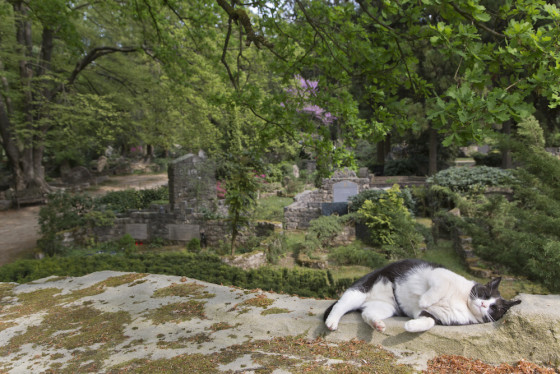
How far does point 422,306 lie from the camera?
2.34m

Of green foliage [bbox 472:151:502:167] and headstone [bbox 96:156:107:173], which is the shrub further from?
headstone [bbox 96:156:107:173]

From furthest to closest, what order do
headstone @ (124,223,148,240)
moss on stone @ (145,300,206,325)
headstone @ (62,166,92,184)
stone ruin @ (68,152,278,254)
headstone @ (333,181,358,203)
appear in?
headstone @ (62,166,92,184)
headstone @ (333,181,358,203)
headstone @ (124,223,148,240)
stone ruin @ (68,152,278,254)
moss on stone @ (145,300,206,325)

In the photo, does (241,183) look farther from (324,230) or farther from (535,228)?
(535,228)

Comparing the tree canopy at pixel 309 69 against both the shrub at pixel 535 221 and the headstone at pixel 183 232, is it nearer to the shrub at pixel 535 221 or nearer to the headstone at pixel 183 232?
the shrub at pixel 535 221

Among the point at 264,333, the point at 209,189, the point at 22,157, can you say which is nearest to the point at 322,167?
the point at 264,333

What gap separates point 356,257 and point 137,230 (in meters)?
7.84

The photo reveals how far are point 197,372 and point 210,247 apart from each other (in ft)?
30.1

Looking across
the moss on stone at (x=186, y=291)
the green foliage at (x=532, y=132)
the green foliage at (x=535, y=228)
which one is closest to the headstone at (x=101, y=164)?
the moss on stone at (x=186, y=291)

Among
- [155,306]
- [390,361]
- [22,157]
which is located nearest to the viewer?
[390,361]

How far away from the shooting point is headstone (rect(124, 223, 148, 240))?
476 inches

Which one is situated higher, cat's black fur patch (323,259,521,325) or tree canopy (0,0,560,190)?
tree canopy (0,0,560,190)

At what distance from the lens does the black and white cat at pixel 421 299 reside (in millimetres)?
2293

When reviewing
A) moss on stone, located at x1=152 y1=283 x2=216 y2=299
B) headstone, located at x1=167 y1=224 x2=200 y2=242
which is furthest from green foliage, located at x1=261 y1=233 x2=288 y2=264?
moss on stone, located at x1=152 y1=283 x2=216 y2=299

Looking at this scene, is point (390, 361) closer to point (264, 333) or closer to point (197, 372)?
point (264, 333)
